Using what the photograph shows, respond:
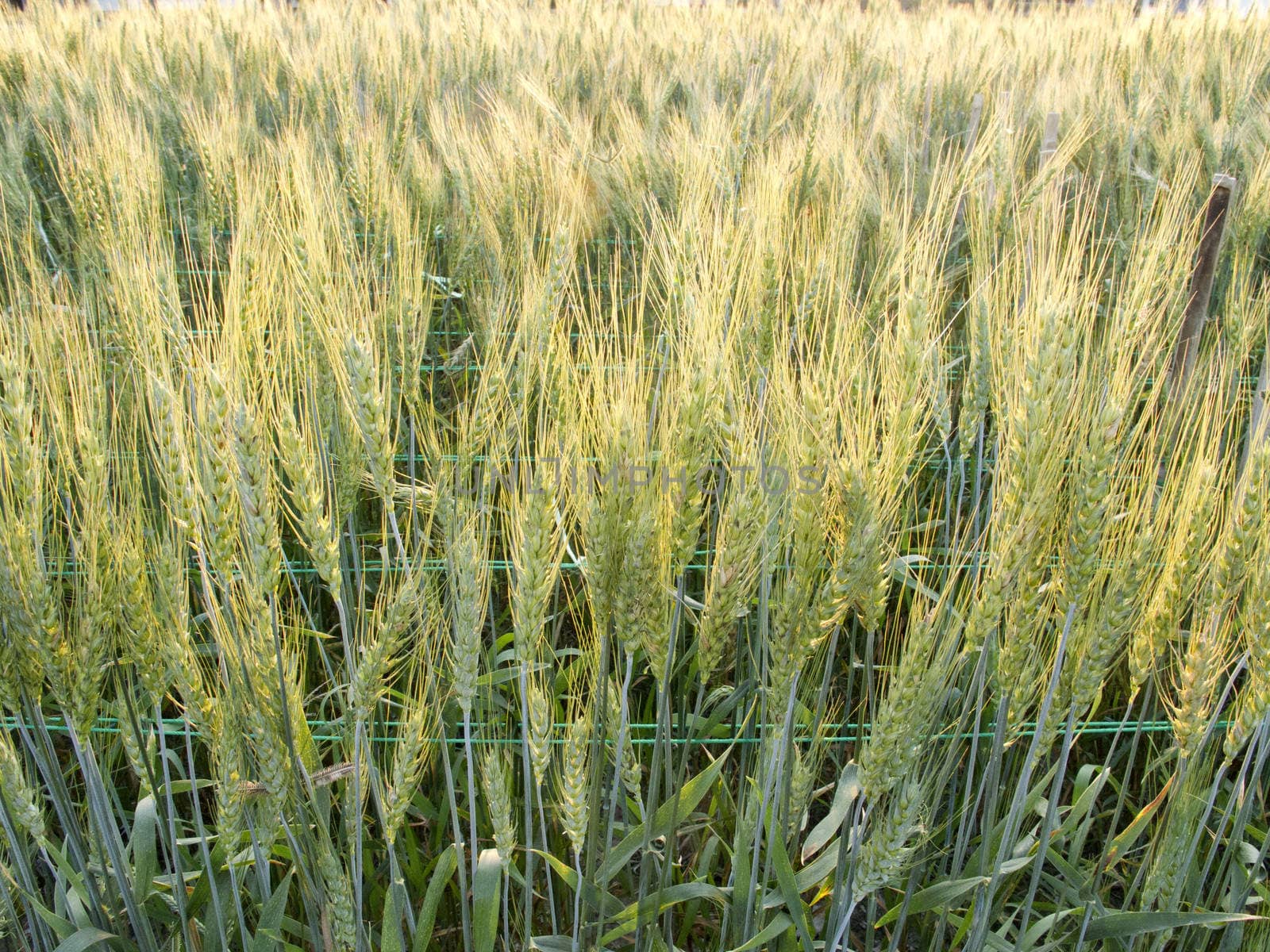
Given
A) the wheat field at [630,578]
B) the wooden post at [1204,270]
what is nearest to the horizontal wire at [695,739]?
the wheat field at [630,578]

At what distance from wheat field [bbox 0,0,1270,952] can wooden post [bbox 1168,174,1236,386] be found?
0.4 inches

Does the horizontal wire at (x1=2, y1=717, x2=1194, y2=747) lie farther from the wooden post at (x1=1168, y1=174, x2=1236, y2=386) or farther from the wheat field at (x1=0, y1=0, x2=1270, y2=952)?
the wooden post at (x1=1168, y1=174, x2=1236, y2=386)

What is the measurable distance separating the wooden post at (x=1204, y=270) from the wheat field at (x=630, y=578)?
0.4 inches

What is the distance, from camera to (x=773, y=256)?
159cm

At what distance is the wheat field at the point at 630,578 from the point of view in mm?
1200

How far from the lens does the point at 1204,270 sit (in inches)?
92.1

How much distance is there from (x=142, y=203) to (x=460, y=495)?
141cm

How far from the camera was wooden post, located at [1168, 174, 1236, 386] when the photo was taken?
7.46ft

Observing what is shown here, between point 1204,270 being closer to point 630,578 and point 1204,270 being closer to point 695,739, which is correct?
point 695,739

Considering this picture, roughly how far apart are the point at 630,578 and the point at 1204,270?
6.39ft

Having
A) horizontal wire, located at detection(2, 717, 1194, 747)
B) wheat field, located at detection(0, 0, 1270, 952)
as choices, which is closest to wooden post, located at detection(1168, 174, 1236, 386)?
wheat field, located at detection(0, 0, 1270, 952)

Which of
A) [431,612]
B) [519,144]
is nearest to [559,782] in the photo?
[431,612]

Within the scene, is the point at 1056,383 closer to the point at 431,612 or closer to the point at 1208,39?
the point at 431,612

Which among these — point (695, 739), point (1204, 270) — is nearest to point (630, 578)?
point (695, 739)
